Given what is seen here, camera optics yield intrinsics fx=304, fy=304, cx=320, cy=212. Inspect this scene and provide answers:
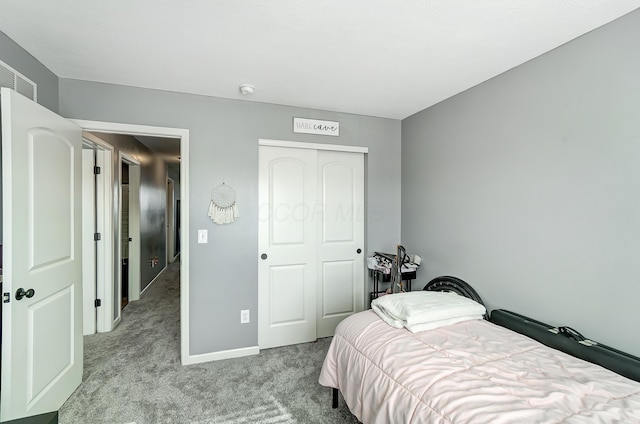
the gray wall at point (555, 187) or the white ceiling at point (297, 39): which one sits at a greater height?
the white ceiling at point (297, 39)

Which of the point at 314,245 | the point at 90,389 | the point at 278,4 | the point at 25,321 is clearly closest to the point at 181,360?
the point at 90,389

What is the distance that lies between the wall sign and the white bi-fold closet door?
0.52 ft

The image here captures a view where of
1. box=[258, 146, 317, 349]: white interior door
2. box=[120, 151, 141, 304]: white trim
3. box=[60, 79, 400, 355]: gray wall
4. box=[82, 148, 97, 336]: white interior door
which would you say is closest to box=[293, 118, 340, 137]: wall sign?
box=[60, 79, 400, 355]: gray wall

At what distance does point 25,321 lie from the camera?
5.76ft

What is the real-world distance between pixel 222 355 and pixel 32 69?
269 cm

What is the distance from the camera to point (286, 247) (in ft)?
10.4

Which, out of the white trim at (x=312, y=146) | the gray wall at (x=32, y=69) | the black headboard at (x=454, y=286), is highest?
the gray wall at (x=32, y=69)

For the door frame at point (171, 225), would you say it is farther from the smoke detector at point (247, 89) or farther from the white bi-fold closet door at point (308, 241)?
the smoke detector at point (247, 89)

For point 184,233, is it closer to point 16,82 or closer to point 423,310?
point 16,82

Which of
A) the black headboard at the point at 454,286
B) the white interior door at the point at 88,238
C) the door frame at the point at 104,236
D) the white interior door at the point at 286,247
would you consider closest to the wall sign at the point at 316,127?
the white interior door at the point at 286,247

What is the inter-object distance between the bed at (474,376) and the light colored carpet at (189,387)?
1.53 feet

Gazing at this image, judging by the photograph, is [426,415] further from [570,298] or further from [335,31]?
[335,31]

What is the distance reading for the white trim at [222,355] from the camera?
2775 millimetres

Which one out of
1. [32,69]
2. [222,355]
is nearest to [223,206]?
[222,355]
